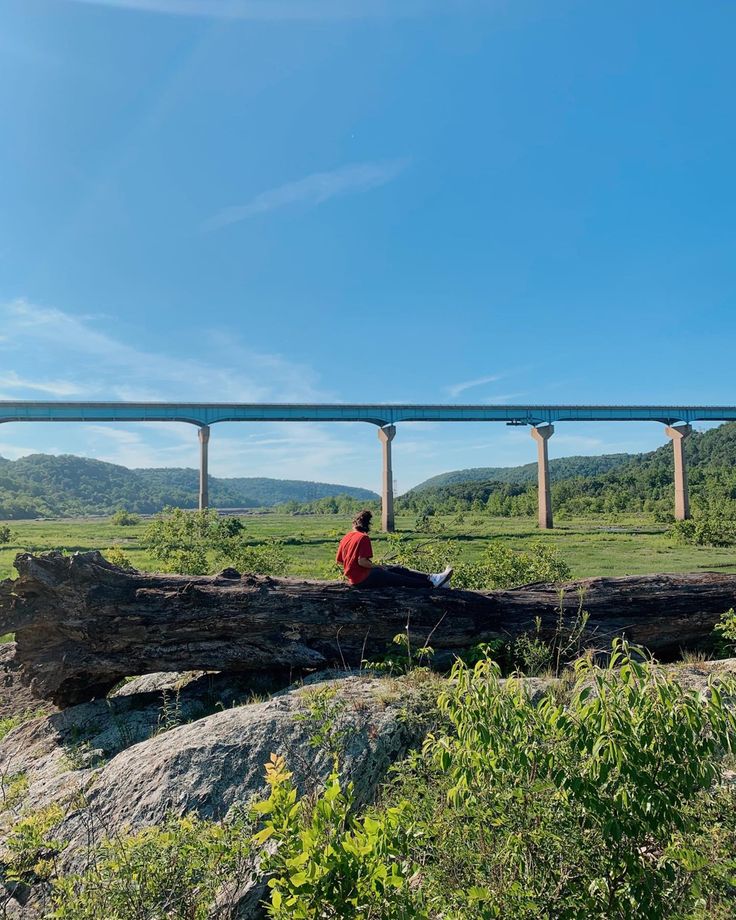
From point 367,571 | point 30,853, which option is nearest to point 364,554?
point 367,571

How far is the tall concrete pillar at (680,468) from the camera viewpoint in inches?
1953

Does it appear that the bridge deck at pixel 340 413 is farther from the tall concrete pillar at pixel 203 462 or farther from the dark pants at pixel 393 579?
the dark pants at pixel 393 579

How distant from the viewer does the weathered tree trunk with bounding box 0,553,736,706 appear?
6004mm

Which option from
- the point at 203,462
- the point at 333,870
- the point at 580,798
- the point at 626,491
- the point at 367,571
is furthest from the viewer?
the point at 626,491

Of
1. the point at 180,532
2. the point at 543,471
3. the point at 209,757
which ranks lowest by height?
the point at 209,757

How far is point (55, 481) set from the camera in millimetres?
172375

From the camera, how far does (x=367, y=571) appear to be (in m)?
6.67

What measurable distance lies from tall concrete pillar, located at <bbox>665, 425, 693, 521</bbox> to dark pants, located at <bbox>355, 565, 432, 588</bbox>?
5033 cm

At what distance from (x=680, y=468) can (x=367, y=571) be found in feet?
174

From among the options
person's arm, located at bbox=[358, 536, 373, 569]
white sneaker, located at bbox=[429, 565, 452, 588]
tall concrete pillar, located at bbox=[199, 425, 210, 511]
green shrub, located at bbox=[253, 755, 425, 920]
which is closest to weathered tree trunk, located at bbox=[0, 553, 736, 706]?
white sneaker, located at bbox=[429, 565, 452, 588]

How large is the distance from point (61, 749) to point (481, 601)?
4823 millimetres

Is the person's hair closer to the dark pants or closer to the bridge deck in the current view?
the dark pants

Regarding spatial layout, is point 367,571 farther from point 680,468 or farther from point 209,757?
point 680,468

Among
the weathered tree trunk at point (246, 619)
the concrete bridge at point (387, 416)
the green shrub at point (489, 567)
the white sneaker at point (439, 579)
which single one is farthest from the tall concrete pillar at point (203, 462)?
the white sneaker at point (439, 579)
